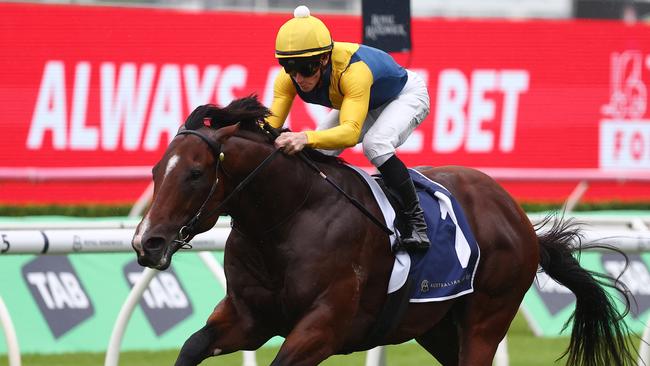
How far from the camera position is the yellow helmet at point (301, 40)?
436 cm

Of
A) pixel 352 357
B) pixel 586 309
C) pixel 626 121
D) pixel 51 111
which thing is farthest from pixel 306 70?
pixel 626 121

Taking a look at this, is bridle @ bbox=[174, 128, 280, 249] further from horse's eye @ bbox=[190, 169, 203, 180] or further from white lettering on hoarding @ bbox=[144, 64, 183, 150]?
white lettering on hoarding @ bbox=[144, 64, 183, 150]

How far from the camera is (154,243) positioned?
12.8 feet

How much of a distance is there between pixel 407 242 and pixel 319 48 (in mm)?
835

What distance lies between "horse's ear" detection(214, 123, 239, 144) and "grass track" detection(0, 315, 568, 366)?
270 centimetres

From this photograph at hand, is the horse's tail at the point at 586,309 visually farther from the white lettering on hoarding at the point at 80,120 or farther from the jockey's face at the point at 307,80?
the white lettering on hoarding at the point at 80,120

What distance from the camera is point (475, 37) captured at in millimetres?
13367

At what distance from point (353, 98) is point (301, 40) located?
0.98 ft

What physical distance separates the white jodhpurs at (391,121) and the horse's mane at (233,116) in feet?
1.60

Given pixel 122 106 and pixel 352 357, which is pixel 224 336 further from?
pixel 122 106

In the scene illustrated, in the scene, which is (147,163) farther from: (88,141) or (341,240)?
(341,240)

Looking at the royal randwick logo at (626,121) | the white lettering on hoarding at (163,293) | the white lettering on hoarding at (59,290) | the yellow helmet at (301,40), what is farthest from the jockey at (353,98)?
the royal randwick logo at (626,121)

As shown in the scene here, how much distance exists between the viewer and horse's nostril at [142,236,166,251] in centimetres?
389

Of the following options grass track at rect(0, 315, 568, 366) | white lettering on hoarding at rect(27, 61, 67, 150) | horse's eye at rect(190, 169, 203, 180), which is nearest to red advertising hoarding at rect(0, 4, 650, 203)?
white lettering on hoarding at rect(27, 61, 67, 150)
